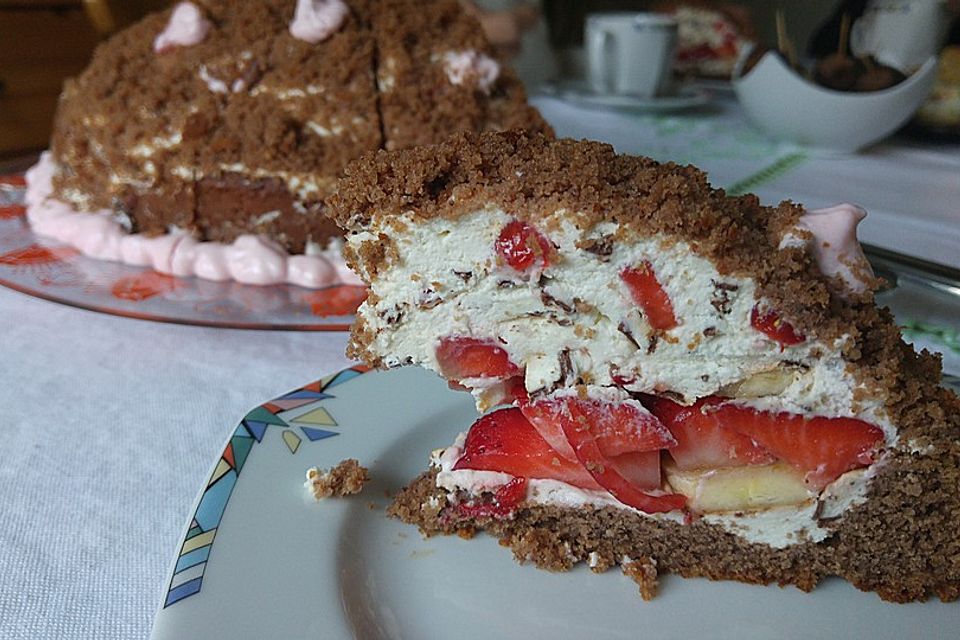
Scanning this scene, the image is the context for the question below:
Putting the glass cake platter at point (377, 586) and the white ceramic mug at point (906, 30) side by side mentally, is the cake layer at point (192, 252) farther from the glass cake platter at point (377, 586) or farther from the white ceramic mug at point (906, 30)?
the white ceramic mug at point (906, 30)

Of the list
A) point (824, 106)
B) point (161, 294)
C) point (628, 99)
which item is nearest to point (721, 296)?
point (161, 294)

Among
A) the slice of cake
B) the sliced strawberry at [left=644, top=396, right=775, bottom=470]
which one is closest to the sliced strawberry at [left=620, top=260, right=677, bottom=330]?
the slice of cake

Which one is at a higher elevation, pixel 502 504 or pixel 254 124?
pixel 254 124

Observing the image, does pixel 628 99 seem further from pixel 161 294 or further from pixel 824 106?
pixel 161 294

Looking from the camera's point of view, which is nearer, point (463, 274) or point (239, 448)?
point (463, 274)

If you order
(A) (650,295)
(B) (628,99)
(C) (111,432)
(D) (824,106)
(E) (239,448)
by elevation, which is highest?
(A) (650,295)

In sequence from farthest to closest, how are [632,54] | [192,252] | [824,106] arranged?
1. [632,54]
2. [824,106]
3. [192,252]

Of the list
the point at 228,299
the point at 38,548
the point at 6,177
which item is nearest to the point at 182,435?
the point at 38,548

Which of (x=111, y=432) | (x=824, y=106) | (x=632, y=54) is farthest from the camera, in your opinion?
(x=632, y=54)

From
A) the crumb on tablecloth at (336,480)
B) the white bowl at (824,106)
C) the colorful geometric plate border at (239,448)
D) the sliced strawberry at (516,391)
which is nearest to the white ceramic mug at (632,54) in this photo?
the white bowl at (824,106)
